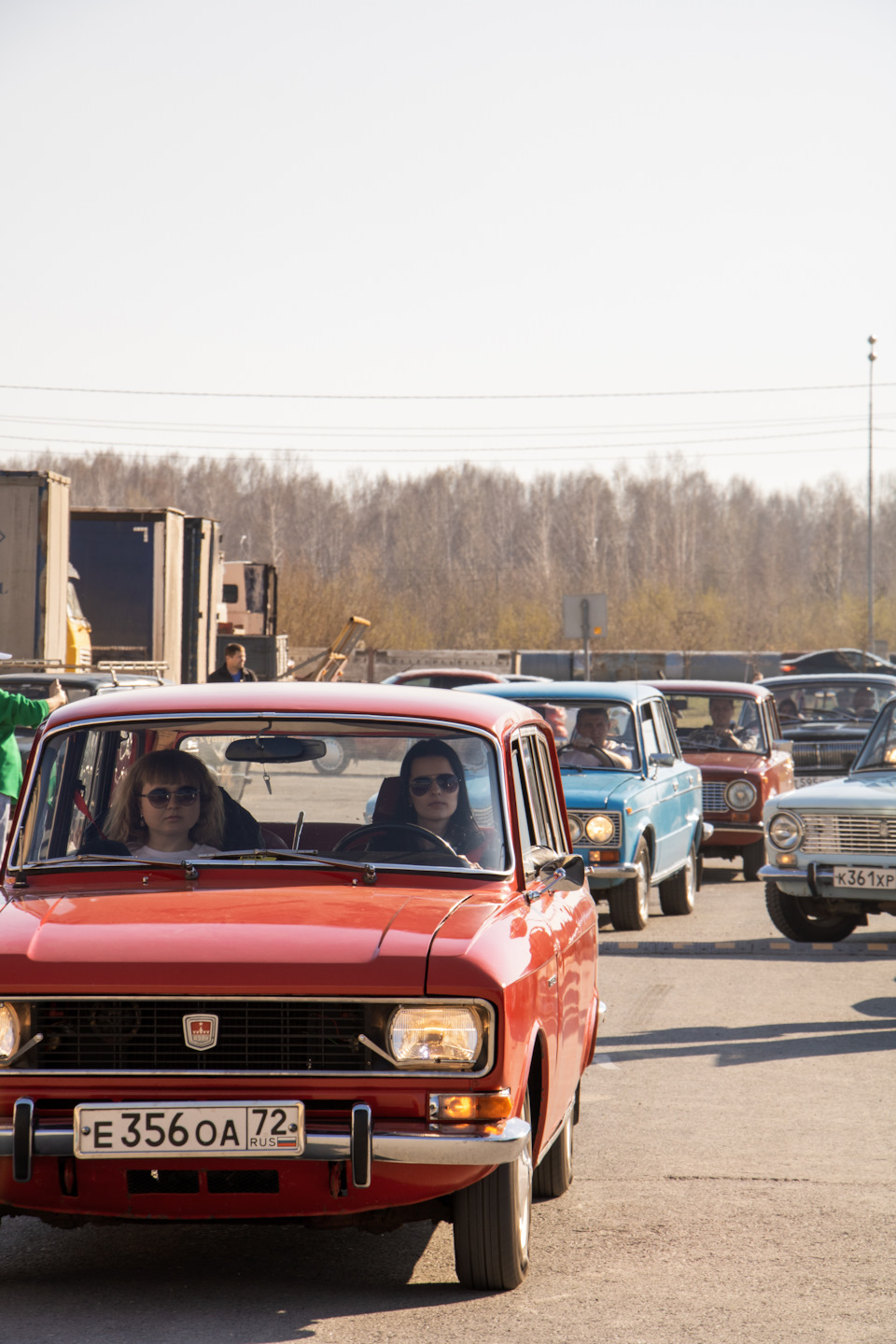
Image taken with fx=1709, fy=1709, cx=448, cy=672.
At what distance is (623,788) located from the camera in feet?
41.0

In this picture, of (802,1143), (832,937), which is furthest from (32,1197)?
(832,937)

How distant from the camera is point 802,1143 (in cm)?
639

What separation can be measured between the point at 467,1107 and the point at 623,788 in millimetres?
8419

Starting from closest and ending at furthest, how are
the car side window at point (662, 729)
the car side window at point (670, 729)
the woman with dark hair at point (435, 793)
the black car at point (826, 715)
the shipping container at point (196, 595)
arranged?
the woman with dark hair at point (435, 793) < the car side window at point (662, 729) < the car side window at point (670, 729) < the black car at point (826, 715) < the shipping container at point (196, 595)

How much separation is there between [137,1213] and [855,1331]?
1807 millimetres

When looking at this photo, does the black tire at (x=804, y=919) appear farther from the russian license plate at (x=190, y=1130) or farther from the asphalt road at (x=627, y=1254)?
the russian license plate at (x=190, y=1130)

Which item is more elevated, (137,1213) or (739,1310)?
(137,1213)

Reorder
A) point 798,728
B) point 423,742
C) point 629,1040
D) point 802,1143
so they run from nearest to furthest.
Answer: point 423,742 < point 802,1143 < point 629,1040 < point 798,728

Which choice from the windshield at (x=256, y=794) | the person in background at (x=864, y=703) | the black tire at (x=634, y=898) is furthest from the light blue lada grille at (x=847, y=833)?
the person in background at (x=864, y=703)

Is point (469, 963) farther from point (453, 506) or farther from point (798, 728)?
point (453, 506)

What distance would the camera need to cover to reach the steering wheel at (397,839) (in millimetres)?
5160

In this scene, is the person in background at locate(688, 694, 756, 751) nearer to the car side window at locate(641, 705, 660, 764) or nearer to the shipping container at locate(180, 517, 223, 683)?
the car side window at locate(641, 705, 660, 764)

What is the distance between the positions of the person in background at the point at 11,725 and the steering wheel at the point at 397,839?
505cm

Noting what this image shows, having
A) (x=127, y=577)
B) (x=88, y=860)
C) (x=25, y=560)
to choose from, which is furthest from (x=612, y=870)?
(x=127, y=577)
